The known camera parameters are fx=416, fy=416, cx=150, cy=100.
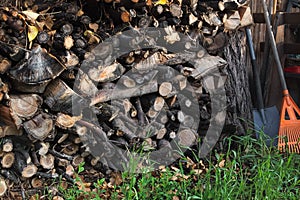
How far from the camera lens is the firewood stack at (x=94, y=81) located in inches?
78.2

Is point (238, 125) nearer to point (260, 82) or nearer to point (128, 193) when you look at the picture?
point (260, 82)

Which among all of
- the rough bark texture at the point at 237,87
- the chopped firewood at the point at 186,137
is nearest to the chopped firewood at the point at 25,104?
the chopped firewood at the point at 186,137

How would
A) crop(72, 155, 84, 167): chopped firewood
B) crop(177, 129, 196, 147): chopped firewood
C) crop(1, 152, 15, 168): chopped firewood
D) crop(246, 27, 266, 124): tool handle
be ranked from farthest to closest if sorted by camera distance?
crop(246, 27, 266, 124): tool handle, crop(177, 129, 196, 147): chopped firewood, crop(72, 155, 84, 167): chopped firewood, crop(1, 152, 15, 168): chopped firewood

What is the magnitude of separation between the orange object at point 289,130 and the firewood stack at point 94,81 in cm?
62

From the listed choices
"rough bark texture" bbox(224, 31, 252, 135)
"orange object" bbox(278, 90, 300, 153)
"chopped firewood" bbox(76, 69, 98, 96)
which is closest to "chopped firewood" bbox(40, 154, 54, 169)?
"chopped firewood" bbox(76, 69, 98, 96)

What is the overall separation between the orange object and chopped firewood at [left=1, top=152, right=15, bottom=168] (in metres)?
1.81

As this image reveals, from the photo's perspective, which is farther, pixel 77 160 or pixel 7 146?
pixel 77 160

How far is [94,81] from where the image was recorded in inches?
88.0

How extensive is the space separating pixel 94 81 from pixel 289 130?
1.58m

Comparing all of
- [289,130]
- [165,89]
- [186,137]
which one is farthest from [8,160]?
[289,130]

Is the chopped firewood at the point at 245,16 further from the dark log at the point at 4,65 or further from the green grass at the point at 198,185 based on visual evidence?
the dark log at the point at 4,65

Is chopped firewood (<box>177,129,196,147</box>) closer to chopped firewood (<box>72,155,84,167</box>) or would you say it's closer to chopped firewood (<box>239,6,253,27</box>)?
chopped firewood (<box>72,155,84,167</box>)

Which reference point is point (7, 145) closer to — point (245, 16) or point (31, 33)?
point (31, 33)

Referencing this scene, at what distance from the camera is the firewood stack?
199 centimetres
